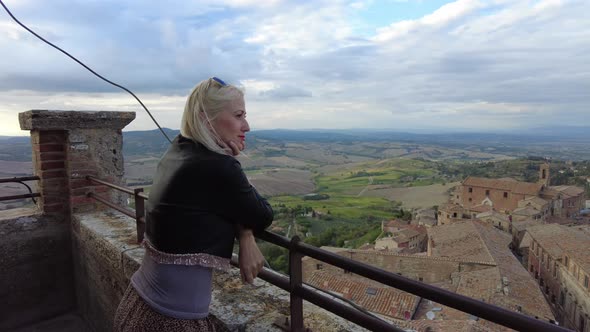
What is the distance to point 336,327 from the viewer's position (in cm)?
197

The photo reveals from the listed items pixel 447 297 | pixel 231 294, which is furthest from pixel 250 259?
pixel 231 294

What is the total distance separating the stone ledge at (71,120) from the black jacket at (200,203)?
2733 millimetres

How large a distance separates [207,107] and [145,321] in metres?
0.78

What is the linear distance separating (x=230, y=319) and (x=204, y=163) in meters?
1.07

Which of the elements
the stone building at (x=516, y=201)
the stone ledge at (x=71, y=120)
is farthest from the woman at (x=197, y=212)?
the stone building at (x=516, y=201)

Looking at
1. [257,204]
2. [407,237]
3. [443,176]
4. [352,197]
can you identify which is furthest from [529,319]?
[443,176]

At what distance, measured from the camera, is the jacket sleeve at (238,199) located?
127cm

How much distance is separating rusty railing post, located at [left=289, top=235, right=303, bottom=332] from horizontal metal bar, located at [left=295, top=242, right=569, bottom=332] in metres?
0.04

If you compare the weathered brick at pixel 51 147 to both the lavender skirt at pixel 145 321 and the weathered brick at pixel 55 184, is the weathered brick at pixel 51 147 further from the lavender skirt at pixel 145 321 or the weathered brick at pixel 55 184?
the lavender skirt at pixel 145 321

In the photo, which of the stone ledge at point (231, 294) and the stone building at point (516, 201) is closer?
the stone ledge at point (231, 294)

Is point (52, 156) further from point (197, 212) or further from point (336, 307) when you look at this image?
point (336, 307)

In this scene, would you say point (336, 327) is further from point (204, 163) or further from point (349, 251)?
point (349, 251)

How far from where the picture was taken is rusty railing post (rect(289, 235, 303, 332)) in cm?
164

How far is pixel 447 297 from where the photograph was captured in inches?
47.6
